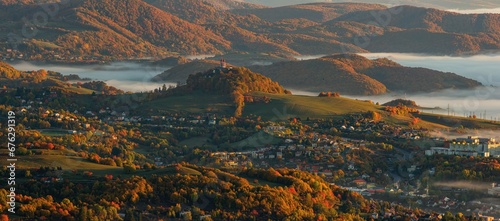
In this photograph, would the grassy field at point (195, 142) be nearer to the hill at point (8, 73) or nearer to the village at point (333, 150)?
the village at point (333, 150)

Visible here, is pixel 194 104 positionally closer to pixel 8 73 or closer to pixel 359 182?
pixel 359 182

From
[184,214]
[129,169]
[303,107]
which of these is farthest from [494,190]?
[303,107]

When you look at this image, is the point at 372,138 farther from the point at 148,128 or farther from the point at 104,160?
the point at 104,160

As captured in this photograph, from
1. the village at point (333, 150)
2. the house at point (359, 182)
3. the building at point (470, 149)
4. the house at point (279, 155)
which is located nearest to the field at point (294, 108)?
the village at point (333, 150)

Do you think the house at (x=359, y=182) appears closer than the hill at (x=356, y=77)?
Yes

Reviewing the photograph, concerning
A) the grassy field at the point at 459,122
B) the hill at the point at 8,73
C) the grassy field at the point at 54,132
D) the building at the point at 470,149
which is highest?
the hill at the point at 8,73

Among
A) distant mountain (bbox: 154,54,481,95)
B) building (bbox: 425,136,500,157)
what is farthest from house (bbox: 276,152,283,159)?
distant mountain (bbox: 154,54,481,95)

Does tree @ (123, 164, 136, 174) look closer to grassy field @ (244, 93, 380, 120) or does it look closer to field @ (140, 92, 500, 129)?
field @ (140, 92, 500, 129)

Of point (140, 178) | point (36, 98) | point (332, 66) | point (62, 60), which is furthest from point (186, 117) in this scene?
point (62, 60)
